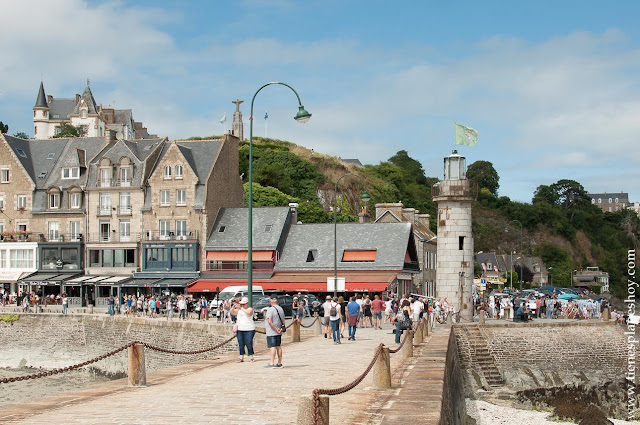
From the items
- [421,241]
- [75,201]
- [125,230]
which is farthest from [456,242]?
[75,201]

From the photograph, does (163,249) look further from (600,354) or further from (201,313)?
(600,354)

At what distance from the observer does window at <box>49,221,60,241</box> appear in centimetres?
5503

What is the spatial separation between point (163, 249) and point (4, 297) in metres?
10.6

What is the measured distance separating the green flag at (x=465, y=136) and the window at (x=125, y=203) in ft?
84.5

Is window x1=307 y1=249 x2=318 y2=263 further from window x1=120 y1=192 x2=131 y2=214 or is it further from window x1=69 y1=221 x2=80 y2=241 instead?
window x1=69 y1=221 x2=80 y2=241

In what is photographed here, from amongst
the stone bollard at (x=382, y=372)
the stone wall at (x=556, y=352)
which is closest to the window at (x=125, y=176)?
the stone wall at (x=556, y=352)

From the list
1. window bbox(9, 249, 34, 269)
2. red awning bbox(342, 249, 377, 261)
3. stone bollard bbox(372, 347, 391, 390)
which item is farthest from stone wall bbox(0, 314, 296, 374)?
stone bollard bbox(372, 347, 391, 390)

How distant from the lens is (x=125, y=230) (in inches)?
2127

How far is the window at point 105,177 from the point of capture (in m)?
54.8

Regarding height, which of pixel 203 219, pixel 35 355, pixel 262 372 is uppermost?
pixel 203 219

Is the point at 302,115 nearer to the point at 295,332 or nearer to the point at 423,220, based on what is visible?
the point at 295,332

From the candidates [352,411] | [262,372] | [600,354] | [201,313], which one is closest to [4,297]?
[201,313]

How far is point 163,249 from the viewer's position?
52375 mm

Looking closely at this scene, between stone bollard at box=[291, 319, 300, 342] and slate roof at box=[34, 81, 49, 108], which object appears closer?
stone bollard at box=[291, 319, 300, 342]
